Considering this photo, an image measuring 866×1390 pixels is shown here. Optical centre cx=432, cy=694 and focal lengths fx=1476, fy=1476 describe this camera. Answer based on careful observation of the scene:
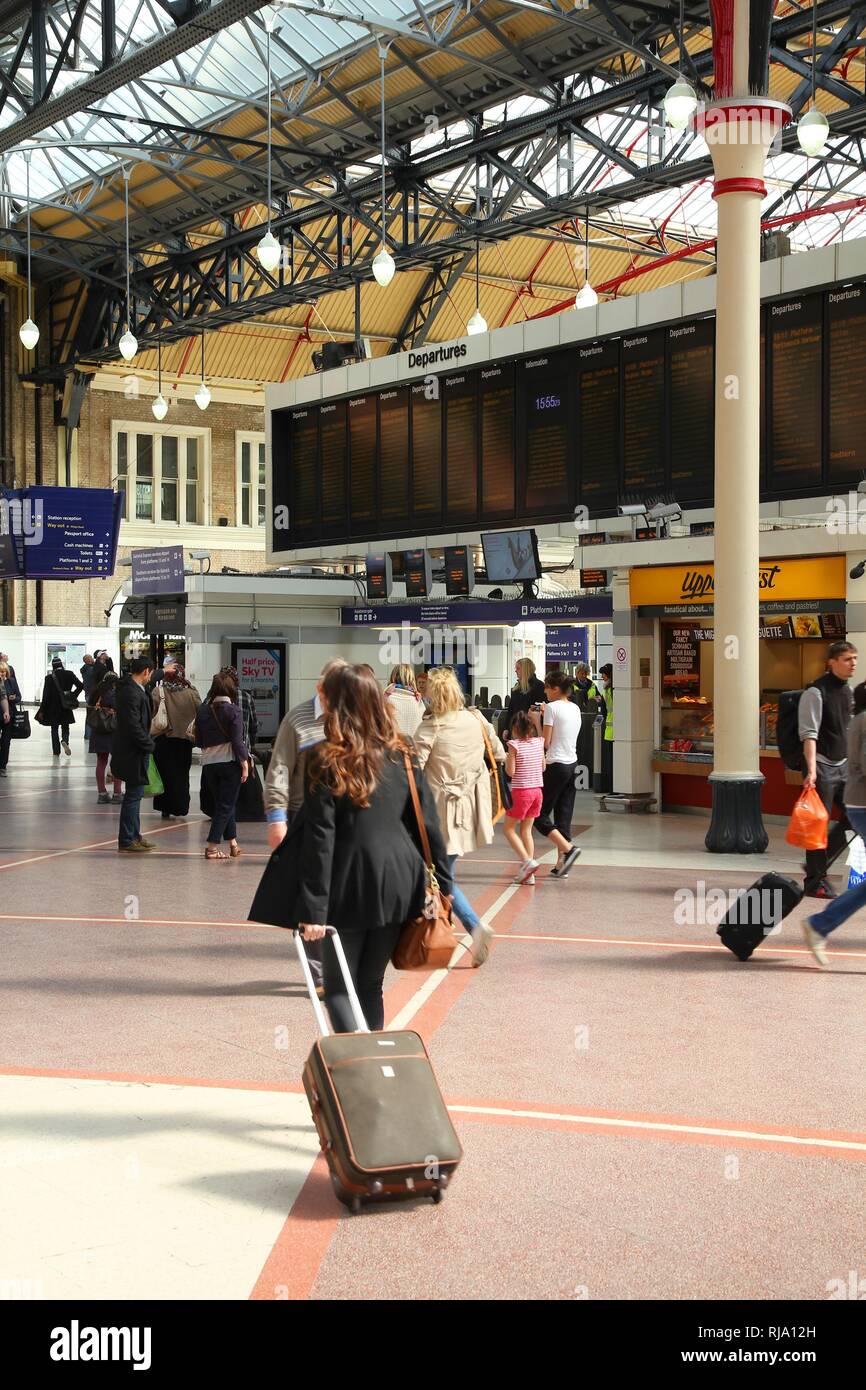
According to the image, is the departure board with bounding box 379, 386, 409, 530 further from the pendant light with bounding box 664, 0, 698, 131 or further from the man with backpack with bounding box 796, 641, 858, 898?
the man with backpack with bounding box 796, 641, 858, 898

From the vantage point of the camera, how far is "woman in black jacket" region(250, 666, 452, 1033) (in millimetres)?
5082

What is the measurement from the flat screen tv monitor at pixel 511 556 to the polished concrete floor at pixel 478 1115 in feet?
31.4

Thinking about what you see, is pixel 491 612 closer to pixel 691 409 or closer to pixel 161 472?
pixel 691 409

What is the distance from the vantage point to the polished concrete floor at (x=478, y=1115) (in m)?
4.15

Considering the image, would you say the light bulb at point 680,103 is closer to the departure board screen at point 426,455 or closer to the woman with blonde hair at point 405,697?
the woman with blonde hair at point 405,697

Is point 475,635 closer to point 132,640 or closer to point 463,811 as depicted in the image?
point 463,811

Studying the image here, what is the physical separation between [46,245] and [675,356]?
22466 millimetres

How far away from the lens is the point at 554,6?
19922 mm

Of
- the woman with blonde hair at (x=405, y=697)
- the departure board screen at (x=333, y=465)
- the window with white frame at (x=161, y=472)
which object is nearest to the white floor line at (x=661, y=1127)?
the woman with blonde hair at (x=405, y=697)

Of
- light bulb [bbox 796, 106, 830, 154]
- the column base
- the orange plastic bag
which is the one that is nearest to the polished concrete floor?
the orange plastic bag

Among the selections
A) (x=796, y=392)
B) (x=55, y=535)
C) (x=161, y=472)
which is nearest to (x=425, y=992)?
(x=796, y=392)

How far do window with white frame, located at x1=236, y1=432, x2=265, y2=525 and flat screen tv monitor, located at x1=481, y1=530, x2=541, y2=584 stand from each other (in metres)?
24.6

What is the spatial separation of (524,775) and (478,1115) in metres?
6.28
